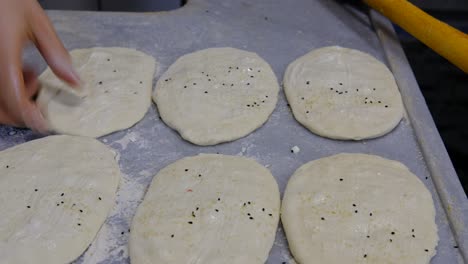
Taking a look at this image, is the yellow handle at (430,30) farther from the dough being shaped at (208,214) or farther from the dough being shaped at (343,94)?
the dough being shaped at (208,214)

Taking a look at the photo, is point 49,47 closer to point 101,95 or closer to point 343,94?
point 101,95

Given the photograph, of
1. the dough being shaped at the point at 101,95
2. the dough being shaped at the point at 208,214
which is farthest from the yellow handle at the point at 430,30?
the dough being shaped at the point at 101,95

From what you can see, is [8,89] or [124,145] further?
[124,145]

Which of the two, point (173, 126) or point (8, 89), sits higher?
point (8, 89)

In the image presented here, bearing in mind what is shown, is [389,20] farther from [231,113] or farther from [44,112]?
[44,112]

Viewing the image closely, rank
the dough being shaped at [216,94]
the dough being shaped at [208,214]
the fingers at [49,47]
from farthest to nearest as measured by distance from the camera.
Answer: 1. the dough being shaped at [216,94]
2. the fingers at [49,47]
3. the dough being shaped at [208,214]

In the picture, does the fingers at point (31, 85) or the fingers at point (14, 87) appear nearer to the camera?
the fingers at point (14, 87)

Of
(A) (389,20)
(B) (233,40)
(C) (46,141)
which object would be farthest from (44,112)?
(A) (389,20)
